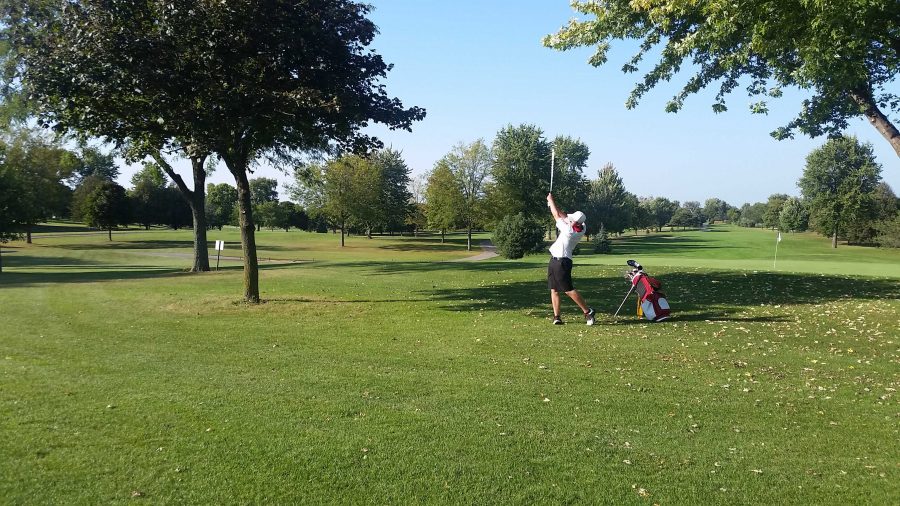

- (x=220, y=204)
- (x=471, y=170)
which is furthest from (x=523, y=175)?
(x=220, y=204)

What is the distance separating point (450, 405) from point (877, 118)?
10.6 meters

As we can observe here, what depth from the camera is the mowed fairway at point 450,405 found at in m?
4.03

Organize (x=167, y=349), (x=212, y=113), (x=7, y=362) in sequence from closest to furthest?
(x=7, y=362), (x=167, y=349), (x=212, y=113)

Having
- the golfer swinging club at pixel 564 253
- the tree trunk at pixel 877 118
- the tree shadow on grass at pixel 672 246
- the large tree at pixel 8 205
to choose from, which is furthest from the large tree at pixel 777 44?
the tree shadow on grass at pixel 672 246

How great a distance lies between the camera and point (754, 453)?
4.66 metres

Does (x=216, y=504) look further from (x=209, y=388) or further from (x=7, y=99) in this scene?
(x=7, y=99)

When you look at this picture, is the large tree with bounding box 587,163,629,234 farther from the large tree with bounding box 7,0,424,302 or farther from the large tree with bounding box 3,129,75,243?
the large tree with bounding box 7,0,424,302

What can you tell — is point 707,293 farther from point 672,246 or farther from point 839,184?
point 839,184

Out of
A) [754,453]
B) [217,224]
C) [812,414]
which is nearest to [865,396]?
[812,414]

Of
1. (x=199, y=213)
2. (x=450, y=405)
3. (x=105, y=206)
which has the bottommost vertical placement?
(x=450, y=405)

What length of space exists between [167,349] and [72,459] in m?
4.55

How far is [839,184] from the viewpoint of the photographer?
6119 centimetres

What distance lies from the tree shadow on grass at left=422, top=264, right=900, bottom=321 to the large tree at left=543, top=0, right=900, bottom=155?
4.02 m

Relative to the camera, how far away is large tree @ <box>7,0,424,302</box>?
10.7m
